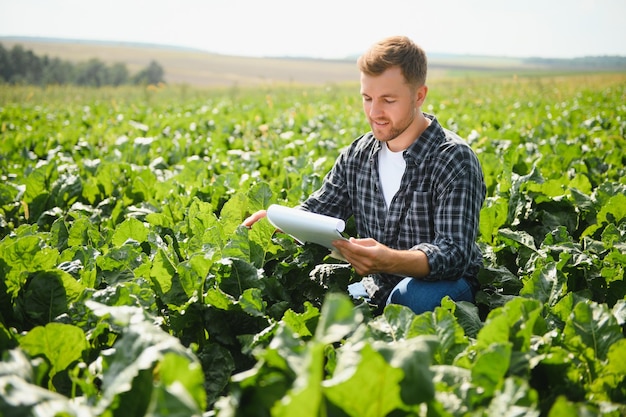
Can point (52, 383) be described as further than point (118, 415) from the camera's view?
Yes

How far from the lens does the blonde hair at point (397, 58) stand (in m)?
2.78

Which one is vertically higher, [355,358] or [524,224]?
[355,358]

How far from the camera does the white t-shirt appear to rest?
3010 millimetres

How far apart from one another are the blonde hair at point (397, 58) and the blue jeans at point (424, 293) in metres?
1.01

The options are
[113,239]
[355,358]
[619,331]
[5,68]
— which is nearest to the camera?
[355,358]

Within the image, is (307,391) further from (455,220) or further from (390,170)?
(390,170)

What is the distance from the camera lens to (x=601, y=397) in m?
1.62

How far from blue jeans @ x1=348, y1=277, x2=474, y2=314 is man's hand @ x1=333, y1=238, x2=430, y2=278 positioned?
10 cm

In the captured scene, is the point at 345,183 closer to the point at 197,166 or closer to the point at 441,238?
the point at 441,238

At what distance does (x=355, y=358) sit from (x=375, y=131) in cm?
179

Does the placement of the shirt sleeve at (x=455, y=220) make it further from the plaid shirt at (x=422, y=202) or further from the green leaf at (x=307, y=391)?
the green leaf at (x=307, y=391)

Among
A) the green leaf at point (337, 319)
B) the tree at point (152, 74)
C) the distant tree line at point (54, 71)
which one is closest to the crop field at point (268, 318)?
the green leaf at point (337, 319)

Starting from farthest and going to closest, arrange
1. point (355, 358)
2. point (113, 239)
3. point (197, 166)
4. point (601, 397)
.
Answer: point (197, 166), point (113, 239), point (601, 397), point (355, 358)

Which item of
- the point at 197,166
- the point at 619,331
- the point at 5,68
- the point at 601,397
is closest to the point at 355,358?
the point at 601,397
